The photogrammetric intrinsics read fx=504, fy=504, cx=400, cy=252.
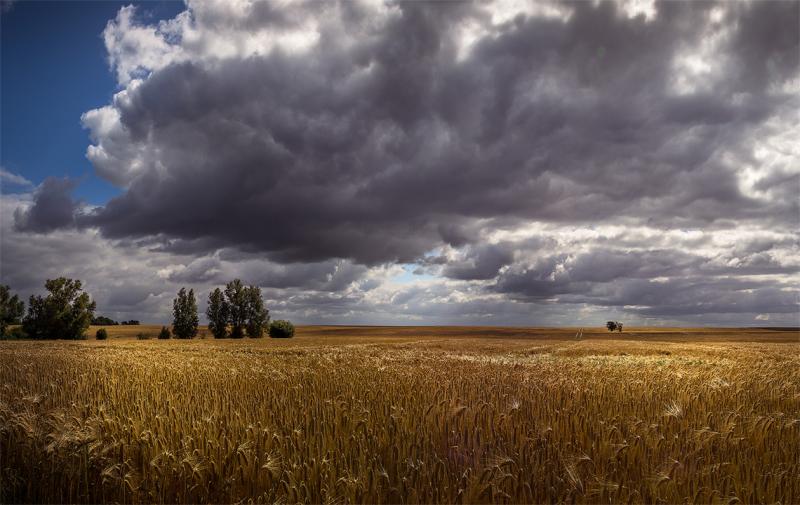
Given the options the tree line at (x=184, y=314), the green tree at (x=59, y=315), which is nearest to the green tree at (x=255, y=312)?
the tree line at (x=184, y=314)

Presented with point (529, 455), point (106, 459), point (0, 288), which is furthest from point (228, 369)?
point (0, 288)

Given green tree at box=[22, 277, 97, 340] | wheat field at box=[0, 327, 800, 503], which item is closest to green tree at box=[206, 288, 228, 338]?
green tree at box=[22, 277, 97, 340]

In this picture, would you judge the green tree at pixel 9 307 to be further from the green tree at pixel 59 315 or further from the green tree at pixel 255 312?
the green tree at pixel 255 312

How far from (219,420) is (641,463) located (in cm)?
550

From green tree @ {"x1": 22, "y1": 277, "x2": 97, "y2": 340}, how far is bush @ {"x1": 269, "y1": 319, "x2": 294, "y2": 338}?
3086cm

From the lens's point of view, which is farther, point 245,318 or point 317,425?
point 245,318

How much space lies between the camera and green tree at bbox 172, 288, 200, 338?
104125 millimetres

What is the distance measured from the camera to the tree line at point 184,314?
84.4 m

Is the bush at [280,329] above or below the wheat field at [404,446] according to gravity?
below

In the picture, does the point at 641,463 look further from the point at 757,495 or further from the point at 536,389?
the point at 536,389

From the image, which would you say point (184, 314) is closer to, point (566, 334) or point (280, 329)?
point (280, 329)

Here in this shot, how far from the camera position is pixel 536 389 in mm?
9609

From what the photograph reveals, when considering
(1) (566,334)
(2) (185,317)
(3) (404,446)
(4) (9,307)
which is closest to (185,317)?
(2) (185,317)

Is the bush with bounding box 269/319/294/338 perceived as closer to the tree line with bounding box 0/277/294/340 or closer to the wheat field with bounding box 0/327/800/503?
the tree line with bounding box 0/277/294/340
